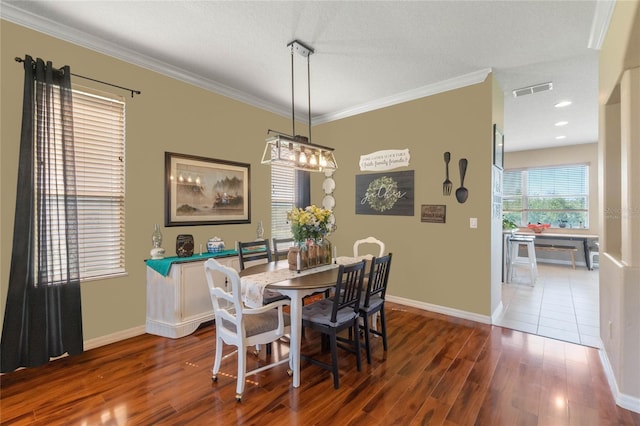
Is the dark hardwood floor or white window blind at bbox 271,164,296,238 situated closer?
the dark hardwood floor

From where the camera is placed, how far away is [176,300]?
3.05 meters

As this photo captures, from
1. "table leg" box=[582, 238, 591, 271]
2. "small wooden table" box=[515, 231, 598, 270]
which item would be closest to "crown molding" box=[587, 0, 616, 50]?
"small wooden table" box=[515, 231, 598, 270]

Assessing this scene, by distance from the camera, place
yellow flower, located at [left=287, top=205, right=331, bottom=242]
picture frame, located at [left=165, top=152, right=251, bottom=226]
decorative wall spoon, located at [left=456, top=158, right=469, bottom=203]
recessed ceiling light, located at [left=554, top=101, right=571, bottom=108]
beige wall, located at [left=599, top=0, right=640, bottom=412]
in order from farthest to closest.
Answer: recessed ceiling light, located at [left=554, top=101, right=571, bottom=108], decorative wall spoon, located at [left=456, top=158, right=469, bottom=203], picture frame, located at [left=165, top=152, right=251, bottom=226], yellow flower, located at [left=287, top=205, right=331, bottom=242], beige wall, located at [left=599, top=0, right=640, bottom=412]

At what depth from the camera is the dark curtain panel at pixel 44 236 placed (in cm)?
235

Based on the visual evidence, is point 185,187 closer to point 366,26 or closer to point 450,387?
point 366,26

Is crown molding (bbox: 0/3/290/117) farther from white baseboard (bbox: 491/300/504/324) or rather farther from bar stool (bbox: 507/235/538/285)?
bar stool (bbox: 507/235/538/285)

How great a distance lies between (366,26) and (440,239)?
8.55ft

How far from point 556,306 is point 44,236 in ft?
19.2

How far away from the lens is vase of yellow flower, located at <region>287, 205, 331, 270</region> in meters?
2.73

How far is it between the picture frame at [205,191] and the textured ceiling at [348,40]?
38.9 inches

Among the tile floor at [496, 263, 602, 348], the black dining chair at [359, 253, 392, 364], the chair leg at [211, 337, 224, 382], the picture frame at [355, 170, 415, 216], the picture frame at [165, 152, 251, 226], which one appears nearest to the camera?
the chair leg at [211, 337, 224, 382]

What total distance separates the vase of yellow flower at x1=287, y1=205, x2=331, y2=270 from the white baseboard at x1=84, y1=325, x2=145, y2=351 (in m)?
1.85

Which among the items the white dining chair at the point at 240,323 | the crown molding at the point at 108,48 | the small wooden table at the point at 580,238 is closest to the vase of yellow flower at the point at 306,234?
the white dining chair at the point at 240,323

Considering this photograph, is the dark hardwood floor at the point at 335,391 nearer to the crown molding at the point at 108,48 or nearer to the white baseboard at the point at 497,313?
the white baseboard at the point at 497,313
